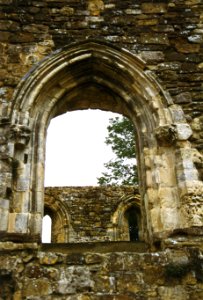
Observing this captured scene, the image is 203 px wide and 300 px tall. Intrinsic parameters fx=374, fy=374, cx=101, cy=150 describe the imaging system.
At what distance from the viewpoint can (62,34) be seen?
20.3ft

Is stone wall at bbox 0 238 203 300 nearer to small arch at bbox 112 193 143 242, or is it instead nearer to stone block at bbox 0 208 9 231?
stone block at bbox 0 208 9 231

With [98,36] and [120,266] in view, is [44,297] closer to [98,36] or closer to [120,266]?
[120,266]

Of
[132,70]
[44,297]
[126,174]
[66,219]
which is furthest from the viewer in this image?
[126,174]

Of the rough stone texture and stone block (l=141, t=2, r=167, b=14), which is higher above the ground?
stone block (l=141, t=2, r=167, b=14)

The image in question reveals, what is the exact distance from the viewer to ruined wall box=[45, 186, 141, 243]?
11.8 meters

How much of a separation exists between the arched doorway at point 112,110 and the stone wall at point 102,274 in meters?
0.33

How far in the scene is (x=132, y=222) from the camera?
13609 mm

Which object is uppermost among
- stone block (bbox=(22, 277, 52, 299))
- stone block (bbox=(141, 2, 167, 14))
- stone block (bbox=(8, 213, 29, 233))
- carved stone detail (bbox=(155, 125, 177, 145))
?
stone block (bbox=(141, 2, 167, 14))

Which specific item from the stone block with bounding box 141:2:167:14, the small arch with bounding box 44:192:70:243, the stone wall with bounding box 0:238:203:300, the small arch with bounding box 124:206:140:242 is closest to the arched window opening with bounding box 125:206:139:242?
the small arch with bounding box 124:206:140:242

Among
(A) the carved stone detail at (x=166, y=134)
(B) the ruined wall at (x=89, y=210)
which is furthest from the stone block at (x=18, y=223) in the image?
(B) the ruined wall at (x=89, y=210)

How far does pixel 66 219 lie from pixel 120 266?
7.61 m

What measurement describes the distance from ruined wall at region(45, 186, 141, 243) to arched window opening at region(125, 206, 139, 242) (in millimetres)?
247

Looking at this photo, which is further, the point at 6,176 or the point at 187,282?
the point at 6,176

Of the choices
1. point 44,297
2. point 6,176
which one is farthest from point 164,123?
point 44,297
